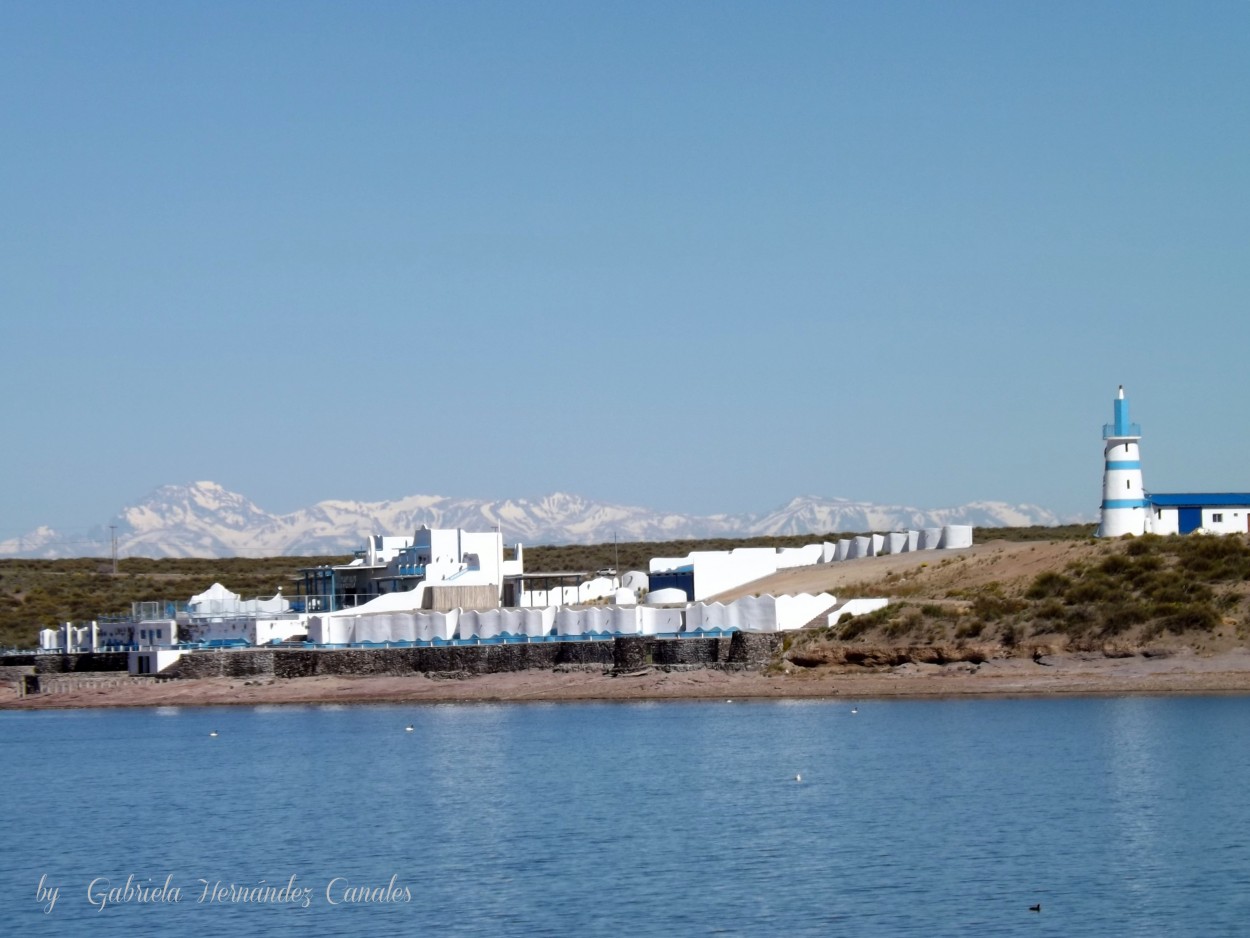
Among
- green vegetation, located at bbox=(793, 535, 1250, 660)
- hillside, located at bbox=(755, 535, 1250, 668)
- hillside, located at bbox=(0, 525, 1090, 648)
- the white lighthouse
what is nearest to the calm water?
hillside, located at bbox=(755, 535, 1250, 668)

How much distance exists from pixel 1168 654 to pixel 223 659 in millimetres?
37225

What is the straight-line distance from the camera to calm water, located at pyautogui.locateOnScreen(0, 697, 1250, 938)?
26.4 metres

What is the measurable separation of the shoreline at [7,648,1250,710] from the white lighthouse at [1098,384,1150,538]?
1303cm

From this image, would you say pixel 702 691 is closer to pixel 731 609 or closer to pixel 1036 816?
pixel 731 609

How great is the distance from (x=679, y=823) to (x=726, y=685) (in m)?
25.6

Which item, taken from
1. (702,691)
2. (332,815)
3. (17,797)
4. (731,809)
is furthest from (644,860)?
(702,691)

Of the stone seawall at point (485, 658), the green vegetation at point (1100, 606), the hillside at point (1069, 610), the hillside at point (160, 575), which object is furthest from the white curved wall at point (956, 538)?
the hillside at point (160, 575)

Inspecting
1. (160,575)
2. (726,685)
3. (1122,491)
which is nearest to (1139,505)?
(1122,491)

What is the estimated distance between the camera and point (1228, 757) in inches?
1524

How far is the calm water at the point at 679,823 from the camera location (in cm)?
2642

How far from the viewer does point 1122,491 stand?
68.6 m

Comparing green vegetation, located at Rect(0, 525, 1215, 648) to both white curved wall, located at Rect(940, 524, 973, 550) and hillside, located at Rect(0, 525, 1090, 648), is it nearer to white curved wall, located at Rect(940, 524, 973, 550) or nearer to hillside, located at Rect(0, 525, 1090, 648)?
white curved wall, located at Rect(940, 524, 973, 550)

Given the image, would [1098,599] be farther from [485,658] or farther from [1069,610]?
[485,658]

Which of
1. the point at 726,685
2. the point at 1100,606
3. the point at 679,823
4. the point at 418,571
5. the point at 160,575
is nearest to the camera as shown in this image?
the point at 679,823
